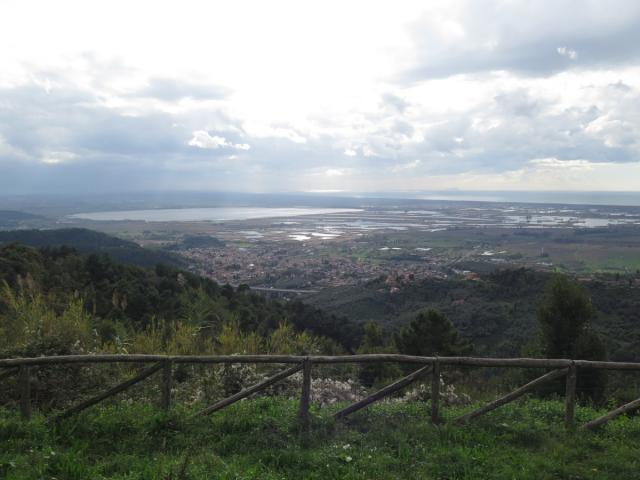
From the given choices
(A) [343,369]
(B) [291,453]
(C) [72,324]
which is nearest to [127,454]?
(B) [291,453]

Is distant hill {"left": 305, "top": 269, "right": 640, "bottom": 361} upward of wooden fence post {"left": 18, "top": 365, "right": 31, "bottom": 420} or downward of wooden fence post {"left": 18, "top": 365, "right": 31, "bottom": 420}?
downward

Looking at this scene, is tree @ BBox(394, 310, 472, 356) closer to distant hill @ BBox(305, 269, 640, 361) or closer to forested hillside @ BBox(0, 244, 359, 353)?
forested hillside @ BBox(0, 244, 359, 353)

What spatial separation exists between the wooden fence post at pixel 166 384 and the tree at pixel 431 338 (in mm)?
12474

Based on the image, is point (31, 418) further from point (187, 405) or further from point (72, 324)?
point (72, 324)

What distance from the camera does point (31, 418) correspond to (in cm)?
597

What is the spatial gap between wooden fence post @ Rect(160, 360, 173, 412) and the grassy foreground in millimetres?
167

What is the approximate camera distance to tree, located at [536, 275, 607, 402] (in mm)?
12078

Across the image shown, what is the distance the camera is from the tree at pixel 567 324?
39.6 feet

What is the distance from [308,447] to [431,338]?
1290cm

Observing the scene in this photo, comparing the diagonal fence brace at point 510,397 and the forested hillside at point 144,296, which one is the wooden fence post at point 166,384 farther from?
the forested hillside at point 144,296

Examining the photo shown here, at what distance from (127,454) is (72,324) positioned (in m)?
4.04

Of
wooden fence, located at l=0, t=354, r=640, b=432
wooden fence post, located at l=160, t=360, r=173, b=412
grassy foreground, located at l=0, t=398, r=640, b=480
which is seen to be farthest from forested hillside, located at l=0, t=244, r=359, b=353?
grassy foreground, located at l=0, t=398, r=640, b=480

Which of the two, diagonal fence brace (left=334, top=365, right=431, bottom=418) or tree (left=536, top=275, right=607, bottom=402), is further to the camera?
tree (left=536, top=275, right=607, bottom=402)

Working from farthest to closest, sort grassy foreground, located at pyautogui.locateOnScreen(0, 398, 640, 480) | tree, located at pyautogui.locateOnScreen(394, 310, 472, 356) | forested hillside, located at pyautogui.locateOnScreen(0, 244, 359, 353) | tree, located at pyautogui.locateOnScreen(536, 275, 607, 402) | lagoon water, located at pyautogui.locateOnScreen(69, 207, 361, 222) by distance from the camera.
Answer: lagoon water, located at pyautogui.locateOnScreen(69, 207, 361, 222) < tree, located at pyautogui.locateOnScreen(394, 310, 472, 356) < forested hillside, located at pyautogui.locateOnScreen(0, 244, 359, 353) < tree, located at pyautogui.locateOnScreen(536, 275, 607, 402) < grassy foreground, located at pyautogui.locateOnScreen(0, 398, 640, 480)
